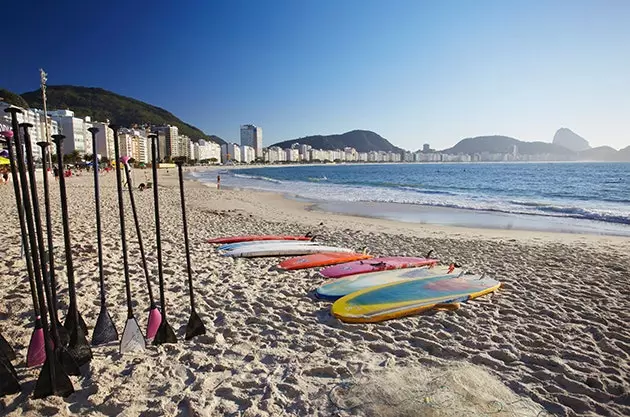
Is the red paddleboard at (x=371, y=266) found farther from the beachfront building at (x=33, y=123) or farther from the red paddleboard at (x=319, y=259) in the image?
the beachfront building at (x=33, y=123)

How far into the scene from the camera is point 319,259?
6246 millimetres

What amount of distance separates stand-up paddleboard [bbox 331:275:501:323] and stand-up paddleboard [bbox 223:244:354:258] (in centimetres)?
218

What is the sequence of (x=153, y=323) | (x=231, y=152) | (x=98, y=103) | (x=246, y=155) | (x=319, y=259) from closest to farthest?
(x=153, y=323), (x=319, y=259), (x=98, y=103), (x=231, y=152), (x=246, y=155)

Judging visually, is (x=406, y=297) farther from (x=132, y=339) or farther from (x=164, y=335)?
(x=132, y=339)

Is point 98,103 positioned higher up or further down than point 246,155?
higher up

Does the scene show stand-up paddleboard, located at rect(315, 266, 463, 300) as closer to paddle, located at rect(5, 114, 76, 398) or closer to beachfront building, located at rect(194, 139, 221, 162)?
paddle, located at rect(5, 114, 76, 398)

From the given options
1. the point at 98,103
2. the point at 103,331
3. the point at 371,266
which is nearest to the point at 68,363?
the point at 103,331

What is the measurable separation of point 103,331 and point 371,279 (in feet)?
11.0

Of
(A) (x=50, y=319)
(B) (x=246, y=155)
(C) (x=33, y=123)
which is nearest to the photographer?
(A) (x=50, y=319)

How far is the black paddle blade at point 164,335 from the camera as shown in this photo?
3.26 metres

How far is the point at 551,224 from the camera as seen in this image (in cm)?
1287

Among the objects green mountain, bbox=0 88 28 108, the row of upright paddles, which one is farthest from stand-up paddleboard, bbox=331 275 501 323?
green mountain, bbox=0 88 28 108

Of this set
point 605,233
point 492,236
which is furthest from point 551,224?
point 492,236

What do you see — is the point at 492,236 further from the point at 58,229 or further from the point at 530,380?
the point at 58,229
